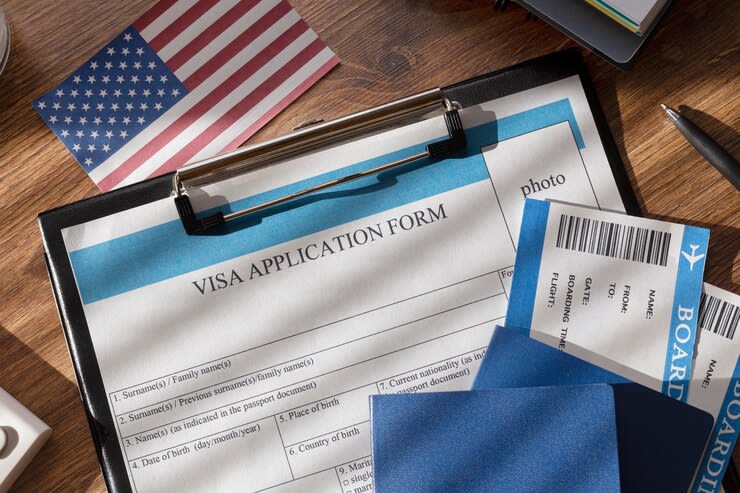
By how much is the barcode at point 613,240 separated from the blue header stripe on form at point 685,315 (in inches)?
0.8

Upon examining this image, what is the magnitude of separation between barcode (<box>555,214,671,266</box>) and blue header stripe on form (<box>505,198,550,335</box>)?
0.06 feet

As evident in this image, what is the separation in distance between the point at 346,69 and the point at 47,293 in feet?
1.16

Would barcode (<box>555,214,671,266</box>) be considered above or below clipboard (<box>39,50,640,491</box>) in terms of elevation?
below

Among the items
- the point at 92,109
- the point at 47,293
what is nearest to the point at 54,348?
the point at 47,293

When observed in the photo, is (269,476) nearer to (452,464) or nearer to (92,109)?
(452,464)

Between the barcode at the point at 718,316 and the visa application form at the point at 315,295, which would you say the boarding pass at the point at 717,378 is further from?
the visa application form at the point at 315,295

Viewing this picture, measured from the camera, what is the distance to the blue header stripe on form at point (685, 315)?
0.71 meters

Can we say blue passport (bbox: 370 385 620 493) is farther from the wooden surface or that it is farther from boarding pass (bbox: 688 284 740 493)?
the wooden surface

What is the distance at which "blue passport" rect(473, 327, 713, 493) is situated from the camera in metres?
0.68

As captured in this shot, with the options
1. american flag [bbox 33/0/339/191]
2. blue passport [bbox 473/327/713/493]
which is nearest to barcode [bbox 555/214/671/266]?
blue passport [bbox 473/327/713/493]

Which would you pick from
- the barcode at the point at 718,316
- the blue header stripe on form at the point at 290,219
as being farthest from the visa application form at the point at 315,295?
the barcode at the point at 718,316

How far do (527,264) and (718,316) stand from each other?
18 centimetres

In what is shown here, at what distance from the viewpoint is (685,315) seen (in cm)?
72

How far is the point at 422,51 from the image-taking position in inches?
30.0
